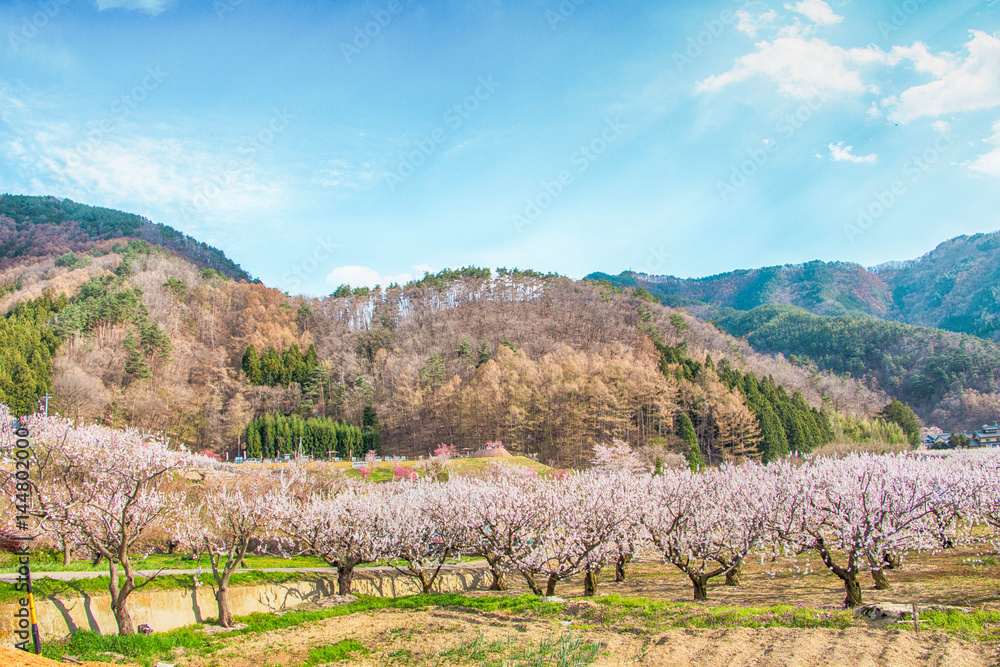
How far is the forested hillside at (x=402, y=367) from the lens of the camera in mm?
61594

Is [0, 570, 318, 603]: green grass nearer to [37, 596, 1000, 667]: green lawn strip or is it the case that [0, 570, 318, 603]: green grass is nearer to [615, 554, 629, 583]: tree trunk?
[37, 596, 1000, 667]: green lawn strip

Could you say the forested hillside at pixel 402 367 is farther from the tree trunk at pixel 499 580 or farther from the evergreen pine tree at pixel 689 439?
the tree trunk at pixel 499 580

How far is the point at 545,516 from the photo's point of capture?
2242 centimetres

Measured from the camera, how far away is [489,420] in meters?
64.6

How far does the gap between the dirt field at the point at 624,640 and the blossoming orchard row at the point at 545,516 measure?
1.77 meters

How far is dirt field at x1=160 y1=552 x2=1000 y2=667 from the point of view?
10.8 m

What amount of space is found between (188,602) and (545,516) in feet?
40.5

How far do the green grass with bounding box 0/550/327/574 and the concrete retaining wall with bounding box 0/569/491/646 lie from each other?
1.13 metres

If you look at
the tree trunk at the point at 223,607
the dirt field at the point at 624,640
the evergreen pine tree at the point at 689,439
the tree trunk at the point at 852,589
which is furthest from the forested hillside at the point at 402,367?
the tree trunk at the point at 223,607

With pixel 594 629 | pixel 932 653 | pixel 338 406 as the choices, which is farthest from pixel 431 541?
pixel 338 406

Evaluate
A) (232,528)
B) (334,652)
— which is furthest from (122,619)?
(232,528)

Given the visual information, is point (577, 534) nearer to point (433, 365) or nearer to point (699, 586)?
point (699, 586)

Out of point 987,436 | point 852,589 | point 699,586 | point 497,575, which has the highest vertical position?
point 852,589

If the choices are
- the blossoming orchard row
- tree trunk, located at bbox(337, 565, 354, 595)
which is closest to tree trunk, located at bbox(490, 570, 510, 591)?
the blossoming orchard row
